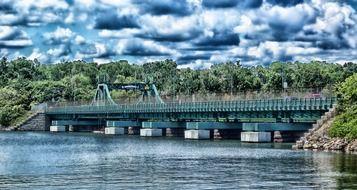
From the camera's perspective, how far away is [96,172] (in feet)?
234

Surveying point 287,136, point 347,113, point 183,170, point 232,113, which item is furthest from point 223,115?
point 183,170

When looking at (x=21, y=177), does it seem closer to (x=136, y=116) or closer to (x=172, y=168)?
(x=172, y=168)

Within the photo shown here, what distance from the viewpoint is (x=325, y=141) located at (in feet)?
325

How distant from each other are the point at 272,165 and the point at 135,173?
14.0m

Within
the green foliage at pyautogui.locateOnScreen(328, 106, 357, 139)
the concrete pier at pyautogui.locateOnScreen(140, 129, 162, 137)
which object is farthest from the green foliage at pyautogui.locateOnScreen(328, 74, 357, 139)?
the concrete pier at pyautogui.locateOnScreen(140, 129, 162, 137)

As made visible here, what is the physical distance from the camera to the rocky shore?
3706 inches

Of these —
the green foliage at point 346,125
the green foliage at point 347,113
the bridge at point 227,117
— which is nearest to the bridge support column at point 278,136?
the bridge at point 227,117

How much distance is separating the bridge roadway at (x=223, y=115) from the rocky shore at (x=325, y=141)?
6.41 m

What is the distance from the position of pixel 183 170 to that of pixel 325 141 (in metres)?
31.8

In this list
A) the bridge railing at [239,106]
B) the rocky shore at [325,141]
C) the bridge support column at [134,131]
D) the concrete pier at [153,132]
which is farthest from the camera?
the bridge support column at [134,131]

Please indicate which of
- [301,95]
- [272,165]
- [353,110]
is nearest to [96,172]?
[272,165]

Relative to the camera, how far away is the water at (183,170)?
194 ft

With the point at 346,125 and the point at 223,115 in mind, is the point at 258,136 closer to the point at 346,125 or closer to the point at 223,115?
the point at 223,115

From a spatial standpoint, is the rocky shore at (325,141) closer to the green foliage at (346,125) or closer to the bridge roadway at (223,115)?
the green foliage at (346,125)
